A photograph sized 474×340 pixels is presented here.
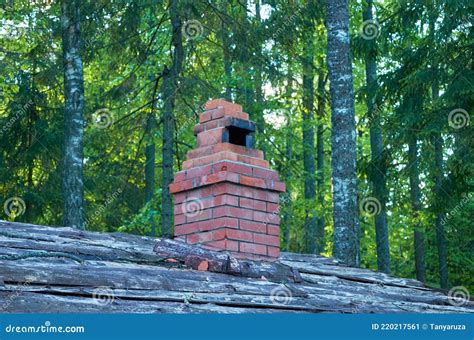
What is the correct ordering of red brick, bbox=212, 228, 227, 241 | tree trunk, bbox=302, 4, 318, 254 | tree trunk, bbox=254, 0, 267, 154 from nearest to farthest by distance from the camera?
red brick, bbox=212, 228, 227, 241, tree trunk, bbox=254, 0, 267, 154, tree trunk, bbox=302, 4, 318, 254

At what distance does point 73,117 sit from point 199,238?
8.53 m

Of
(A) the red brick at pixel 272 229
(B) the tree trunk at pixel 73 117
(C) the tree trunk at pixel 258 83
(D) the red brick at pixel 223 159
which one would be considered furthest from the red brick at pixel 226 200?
(C) the tree trunk at pixel 258 83

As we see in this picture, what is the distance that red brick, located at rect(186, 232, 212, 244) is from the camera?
8.65 m

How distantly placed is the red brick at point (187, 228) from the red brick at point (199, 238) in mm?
49

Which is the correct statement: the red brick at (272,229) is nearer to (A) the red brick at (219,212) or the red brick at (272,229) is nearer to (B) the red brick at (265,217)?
(B) the red brick at (265,217)

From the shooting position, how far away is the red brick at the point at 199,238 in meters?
8.65

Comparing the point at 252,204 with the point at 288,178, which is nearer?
the point at 252,204

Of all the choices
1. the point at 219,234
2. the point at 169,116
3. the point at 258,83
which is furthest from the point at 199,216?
the point at 258,83

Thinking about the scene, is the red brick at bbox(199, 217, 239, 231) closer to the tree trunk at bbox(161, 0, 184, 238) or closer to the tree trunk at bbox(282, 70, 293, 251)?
the tree trunk at bbox(161, 0, 184, 238)

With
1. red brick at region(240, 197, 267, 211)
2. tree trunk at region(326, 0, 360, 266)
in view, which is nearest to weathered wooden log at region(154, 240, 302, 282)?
red brick at region(240, 197, 267, 211)

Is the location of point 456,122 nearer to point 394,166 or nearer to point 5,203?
point 394,166

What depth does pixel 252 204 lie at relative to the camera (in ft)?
29.0

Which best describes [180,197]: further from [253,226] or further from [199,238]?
[253,226]

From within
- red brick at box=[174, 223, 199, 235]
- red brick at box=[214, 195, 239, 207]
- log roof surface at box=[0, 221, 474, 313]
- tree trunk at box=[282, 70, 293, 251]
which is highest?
tree trunk at box=[282, 70, 293, 251]
